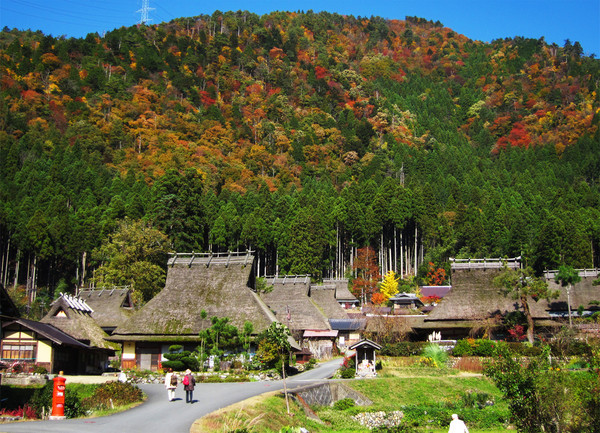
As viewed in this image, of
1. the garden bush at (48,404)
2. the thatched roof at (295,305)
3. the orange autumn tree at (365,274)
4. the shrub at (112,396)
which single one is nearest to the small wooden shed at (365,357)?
the thatched roof at (295,305)

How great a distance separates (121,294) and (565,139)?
95.6m

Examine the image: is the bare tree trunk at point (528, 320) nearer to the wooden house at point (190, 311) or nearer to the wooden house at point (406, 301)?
the wooden house at point (190, 311)

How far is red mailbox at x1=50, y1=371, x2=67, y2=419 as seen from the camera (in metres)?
20.0

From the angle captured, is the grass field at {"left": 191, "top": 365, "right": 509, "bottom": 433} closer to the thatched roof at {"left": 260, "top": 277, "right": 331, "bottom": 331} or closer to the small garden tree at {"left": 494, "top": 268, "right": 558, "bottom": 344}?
the small garden tree at {"left": 494, "top": 268, "right": 558, "bottom": 344}

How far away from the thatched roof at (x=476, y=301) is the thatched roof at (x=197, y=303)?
502 inches

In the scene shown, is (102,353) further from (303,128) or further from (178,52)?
(178,52)

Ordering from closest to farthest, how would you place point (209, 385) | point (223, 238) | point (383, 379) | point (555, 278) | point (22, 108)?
1. point (209, 385)
2. point (383, 379)
3. point (555, 278)
4. point (223, 238)
5. point (22, 108)

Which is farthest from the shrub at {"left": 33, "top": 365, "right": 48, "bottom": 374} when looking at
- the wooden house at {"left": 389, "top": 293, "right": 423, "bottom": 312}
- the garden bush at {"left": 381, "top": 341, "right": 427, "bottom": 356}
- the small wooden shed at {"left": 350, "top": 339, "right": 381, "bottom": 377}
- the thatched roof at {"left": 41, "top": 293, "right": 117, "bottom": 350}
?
the wooden house at {"left": 389, "top": 293, "right": 423, "bottom": 312}

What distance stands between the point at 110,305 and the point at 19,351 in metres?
17.6

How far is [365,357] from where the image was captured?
114ft

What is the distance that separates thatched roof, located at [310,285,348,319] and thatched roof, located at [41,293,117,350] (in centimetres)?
2421

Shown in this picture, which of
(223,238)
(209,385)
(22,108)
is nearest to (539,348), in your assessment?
(209,385)

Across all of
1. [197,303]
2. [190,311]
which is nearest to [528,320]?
[197,303]

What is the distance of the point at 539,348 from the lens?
34344mm
